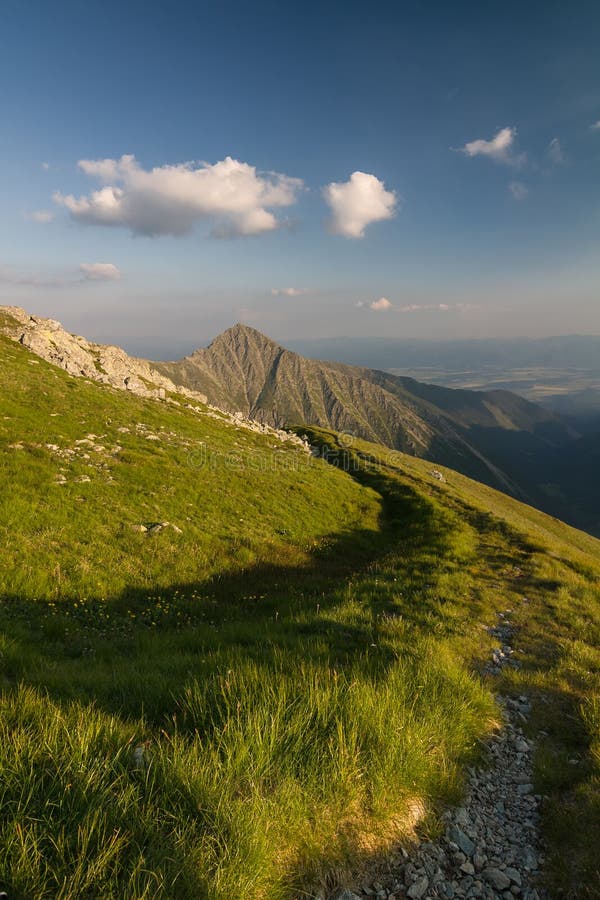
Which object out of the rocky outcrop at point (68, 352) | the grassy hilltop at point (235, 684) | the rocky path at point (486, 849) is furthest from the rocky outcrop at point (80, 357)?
the rocky path at point (486, 849)

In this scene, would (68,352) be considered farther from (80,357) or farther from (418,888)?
(418,888)

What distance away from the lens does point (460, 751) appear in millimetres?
5668

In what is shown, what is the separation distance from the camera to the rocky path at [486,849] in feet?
12.8

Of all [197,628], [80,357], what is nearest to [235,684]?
[197,628]

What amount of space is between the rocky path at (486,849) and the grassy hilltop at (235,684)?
0.72 feet

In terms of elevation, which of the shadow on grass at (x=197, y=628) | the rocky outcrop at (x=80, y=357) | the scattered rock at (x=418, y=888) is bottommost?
the shadow on grass at (x=197, y=628)

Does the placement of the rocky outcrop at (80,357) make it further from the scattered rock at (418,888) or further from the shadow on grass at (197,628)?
the scattered rock at (418,888)

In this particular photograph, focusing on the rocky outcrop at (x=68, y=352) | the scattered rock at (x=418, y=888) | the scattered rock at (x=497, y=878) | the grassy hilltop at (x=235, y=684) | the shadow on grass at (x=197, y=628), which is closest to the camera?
the grassy hilltop at (x=235, y=684)

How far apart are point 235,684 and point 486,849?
11.1 ft

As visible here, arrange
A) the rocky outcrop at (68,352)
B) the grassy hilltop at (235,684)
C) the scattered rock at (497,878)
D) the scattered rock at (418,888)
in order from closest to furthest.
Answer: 1. the grassy hilltop at (235,684)
2. the scattered rock at (418,888)
3. the scattered rock at (497,878)
4. the rocky outcrop at (68,352)

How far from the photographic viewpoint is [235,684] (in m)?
5.30

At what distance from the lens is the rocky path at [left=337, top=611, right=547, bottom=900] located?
391 centimetres

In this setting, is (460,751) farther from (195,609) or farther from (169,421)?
(169,421)

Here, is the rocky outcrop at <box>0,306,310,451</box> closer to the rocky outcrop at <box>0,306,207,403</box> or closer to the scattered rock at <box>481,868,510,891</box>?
the rocky outcrop at <box>0,306,207,403</box>
